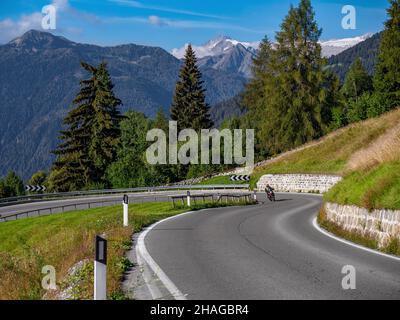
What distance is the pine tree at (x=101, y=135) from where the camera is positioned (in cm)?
6769

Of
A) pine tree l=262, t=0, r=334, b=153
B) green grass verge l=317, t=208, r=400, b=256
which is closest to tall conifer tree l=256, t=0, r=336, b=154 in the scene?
pine tree l=262, t=0, r=334, b=153

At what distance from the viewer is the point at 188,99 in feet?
277

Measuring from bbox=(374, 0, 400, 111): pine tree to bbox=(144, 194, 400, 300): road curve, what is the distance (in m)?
42.7

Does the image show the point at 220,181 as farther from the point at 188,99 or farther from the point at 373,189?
the point at 373,189

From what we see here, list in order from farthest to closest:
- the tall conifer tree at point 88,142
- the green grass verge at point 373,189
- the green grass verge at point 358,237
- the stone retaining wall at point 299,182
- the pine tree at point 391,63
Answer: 1. the tall conifer tree at point 88,142
2. the pine tree at point 391,63
3. the stone retaining wall at point 299,182
4. the green grass verge at point 373,189
5. the green grass verge at point 358,237

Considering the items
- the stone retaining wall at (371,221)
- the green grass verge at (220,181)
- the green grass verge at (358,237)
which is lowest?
the green grass verge at (220,181)

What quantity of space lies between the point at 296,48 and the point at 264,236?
5095 centimetres

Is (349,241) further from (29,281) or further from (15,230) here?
(15,230)

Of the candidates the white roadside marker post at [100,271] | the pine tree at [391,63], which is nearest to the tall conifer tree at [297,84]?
the pine tree at [391,63]

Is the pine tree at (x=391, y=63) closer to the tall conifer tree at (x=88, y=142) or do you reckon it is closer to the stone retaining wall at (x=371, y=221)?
the tall conifer tree at (x=88, y=142)

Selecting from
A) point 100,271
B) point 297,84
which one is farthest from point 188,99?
point 100,271

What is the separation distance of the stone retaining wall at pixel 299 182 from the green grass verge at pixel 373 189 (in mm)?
26771

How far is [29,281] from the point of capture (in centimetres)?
1030

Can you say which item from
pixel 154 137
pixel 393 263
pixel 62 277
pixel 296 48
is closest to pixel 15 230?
pixel 62 277
